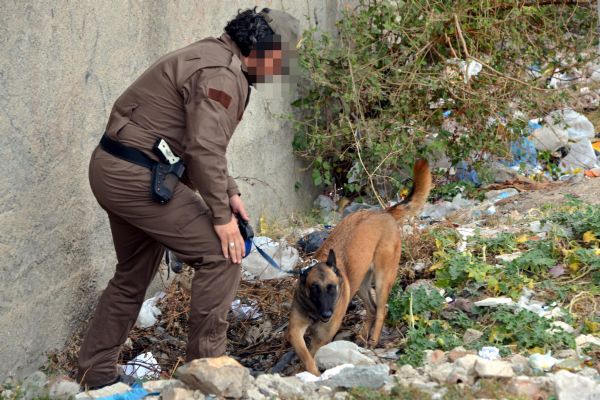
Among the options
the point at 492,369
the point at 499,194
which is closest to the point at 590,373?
the point at 492,369

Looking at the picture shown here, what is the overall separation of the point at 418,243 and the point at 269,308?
1217 millimetres

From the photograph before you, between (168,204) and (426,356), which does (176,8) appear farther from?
(426,356)

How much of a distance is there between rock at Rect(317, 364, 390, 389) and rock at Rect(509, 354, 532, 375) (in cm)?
61

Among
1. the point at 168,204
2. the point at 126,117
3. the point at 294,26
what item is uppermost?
the point at 294,26

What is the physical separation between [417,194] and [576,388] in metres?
2.56

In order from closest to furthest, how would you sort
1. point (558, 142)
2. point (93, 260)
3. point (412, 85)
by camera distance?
point (93, 260) → point (412, 85) → point (558, 142)

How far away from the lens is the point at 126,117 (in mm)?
3967

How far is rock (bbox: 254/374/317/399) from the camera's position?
378 centimetres

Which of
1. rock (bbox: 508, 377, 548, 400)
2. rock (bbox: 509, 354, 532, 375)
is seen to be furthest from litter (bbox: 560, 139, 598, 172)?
rock (bbox: 508, 377, 548, 400)

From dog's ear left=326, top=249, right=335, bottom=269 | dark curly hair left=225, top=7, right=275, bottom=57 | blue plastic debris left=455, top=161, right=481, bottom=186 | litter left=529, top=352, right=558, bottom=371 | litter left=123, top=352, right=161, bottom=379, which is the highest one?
dark curly hair left=225, top=7, right=275, bottom=57

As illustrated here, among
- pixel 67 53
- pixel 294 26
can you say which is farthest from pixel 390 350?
pixel 67 53

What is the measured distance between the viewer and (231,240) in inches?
156

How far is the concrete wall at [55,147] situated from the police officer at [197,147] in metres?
0.37

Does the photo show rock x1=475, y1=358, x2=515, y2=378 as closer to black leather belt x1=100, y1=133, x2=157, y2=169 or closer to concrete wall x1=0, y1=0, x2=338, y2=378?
concrete wall x1=0, y1=0, x2=338, y2=378
